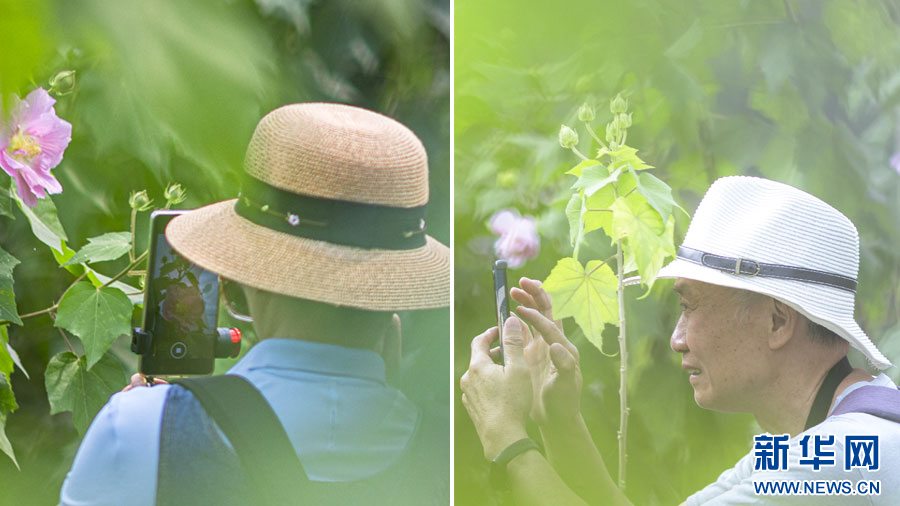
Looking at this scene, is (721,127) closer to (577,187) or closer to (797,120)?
(797,120)

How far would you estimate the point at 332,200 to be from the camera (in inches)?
61.1

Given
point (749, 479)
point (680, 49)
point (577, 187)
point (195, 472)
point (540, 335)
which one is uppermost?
point (680, 49)

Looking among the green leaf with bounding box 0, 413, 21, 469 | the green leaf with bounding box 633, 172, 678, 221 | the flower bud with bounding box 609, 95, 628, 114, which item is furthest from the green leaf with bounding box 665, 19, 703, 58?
the green leaf with bounding box 0, 413, 21, 469

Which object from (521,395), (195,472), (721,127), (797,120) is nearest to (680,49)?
(721,127)

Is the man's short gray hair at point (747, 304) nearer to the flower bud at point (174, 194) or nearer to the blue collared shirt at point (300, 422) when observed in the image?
the blue collared shirt at point (300, 422)

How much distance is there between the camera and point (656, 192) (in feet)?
5.96

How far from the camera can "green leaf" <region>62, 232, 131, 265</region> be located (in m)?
1.57

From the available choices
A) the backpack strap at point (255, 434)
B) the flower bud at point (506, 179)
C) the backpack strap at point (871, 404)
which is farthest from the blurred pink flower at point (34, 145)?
the backpack strap at point (871, 404)

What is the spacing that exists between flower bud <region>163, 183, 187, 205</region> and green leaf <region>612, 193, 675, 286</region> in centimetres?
87

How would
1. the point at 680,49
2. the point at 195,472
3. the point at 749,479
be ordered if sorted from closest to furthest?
the point at 195,472 < the point at 749,479 < the point at 680,49

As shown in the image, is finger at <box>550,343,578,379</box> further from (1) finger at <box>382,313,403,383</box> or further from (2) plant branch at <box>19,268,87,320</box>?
(2) plant branch at <box>19,268,87,320</box>

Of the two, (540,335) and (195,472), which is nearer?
(195,472)

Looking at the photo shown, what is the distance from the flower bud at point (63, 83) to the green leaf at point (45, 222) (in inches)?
7.7

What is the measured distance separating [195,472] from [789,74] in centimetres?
150
